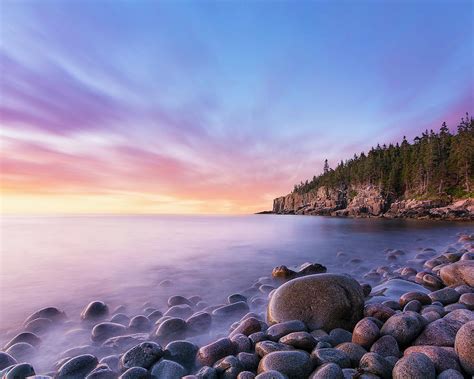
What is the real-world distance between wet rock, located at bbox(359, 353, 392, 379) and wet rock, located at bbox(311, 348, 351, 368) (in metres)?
0.33

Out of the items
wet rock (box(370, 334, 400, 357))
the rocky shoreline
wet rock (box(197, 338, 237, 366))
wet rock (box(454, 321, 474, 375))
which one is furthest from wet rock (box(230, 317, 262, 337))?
wet rock (box(454, 321, 474, 375))

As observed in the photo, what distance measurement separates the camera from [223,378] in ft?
16.1

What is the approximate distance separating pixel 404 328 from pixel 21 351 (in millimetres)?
8287

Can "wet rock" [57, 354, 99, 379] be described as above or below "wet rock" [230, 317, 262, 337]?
below

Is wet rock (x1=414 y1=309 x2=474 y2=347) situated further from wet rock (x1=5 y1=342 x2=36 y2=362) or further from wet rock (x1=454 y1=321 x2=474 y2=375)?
wet rock (x1=5 y1=342 x2=36 y2=362)

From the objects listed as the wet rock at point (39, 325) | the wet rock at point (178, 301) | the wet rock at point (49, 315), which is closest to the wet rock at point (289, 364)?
the wet rock at point (178, 301)

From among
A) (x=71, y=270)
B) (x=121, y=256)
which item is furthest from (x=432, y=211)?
(x=71, y=270)

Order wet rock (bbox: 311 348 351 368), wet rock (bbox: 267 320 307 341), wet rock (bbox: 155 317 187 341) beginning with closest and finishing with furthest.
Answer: wet rock (bbox: 311 348 351 368), wet rock (bbox: 267 320 307 341), wet rock (bbox: 155 317 187 341)

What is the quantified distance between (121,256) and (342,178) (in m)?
126

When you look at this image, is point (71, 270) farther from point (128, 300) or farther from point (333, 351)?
point (333, 351)

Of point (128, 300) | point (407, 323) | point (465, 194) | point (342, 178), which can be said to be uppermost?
point (342, 178)

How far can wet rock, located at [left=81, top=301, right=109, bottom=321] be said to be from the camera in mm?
9120

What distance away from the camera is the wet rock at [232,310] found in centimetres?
859

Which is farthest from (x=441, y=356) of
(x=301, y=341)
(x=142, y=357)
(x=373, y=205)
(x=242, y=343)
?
(x=373, y=205)
